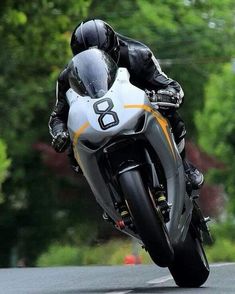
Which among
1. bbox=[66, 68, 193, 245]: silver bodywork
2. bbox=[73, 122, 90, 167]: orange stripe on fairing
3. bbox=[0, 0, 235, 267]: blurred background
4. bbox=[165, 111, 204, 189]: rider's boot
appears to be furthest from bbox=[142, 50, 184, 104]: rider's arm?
bbox=[0, 0, 235, 267]: blurred background

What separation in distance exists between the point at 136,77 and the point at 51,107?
31337 mm

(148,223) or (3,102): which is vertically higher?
(148,223)

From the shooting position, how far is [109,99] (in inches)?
369

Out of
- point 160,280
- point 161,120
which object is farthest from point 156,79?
point 160,280

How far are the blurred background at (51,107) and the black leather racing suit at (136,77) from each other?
18515mm

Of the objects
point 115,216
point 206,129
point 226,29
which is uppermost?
point 115,216

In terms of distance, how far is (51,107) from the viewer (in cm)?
4138

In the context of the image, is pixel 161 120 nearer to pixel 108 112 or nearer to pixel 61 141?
pixel 108 112

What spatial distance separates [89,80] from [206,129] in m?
24.5

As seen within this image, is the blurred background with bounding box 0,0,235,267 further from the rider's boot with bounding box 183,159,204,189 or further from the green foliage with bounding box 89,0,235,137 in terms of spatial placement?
the rider's boot with bounding box 183,159,204,189

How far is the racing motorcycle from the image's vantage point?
9.19 metres

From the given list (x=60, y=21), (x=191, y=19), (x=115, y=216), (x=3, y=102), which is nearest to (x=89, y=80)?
(x=115, y=216)

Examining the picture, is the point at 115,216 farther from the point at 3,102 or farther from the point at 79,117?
the point at 3,102

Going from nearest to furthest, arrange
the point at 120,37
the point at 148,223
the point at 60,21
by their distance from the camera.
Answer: the point at 148,223
the point at 120,37
the point at 60,21
